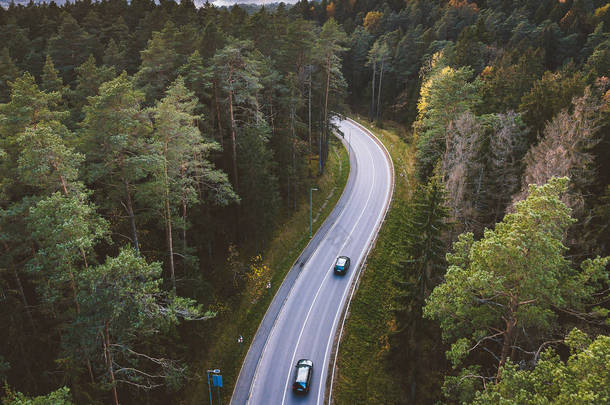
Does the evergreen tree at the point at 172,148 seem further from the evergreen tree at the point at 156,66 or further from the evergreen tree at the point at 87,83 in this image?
the evergreen tree at the point at 87,83

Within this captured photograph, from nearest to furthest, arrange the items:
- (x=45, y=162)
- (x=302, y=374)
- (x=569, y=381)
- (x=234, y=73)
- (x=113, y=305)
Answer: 1. (x=569, y=381)
2. (x=113, y=305)
3. (x=45, y=162)
4. (x=302, y=374)
5. (x=234, y=73)

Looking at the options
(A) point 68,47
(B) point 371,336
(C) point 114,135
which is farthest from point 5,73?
(B) point 371,336

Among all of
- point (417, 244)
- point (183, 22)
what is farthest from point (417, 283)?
point (183, 22)

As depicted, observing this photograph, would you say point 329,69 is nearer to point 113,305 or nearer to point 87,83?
point 87,83

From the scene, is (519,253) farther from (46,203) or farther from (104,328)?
(46,203)

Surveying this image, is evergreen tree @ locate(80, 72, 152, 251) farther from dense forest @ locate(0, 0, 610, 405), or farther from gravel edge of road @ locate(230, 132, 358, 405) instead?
gravel edge of road @ locate(230, 132, 358, 405)

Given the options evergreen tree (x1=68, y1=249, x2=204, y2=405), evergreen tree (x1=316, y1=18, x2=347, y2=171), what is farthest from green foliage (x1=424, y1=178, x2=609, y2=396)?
evergreen tree (x1=316, y1=18, x2=347, y2=171)
